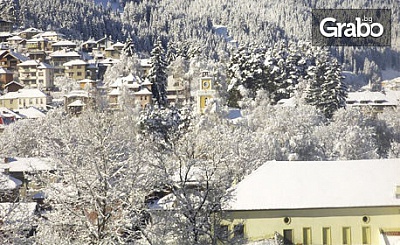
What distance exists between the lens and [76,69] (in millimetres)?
96750

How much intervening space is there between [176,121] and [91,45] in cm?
7182

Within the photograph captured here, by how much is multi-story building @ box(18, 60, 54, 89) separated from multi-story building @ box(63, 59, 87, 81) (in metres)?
2.46

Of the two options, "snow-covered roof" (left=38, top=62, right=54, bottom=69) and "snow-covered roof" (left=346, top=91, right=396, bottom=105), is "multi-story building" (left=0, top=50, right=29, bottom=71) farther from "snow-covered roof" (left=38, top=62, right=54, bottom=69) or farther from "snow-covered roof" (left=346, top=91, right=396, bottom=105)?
"snow-covered roof" (left=346, top=91, right=396, bottom=105)

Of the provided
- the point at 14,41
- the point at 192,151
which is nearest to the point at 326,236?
the point at 192,151

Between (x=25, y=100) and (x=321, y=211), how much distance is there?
202 feet

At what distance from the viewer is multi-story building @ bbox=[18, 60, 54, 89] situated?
3740 inches

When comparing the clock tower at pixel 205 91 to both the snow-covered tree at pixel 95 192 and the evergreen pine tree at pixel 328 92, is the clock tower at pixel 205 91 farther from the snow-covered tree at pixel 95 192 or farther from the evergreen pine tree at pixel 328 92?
the snow-covered tree at pixel 95 192

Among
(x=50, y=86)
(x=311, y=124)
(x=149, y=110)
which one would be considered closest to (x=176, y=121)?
(x=149, y=110)

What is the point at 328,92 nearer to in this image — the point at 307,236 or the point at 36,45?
the point at 307,236

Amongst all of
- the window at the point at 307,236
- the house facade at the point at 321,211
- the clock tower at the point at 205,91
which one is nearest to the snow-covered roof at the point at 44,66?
the clock tower at the point at 205,91

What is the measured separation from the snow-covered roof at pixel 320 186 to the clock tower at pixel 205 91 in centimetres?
3320

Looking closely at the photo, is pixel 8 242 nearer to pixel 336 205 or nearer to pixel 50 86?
pixel 336 205

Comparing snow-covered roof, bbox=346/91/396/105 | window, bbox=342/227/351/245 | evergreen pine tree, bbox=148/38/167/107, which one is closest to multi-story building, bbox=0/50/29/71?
evergreen pine tree, bbox=148/38/167/107

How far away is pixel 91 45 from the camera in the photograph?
4783 inches
